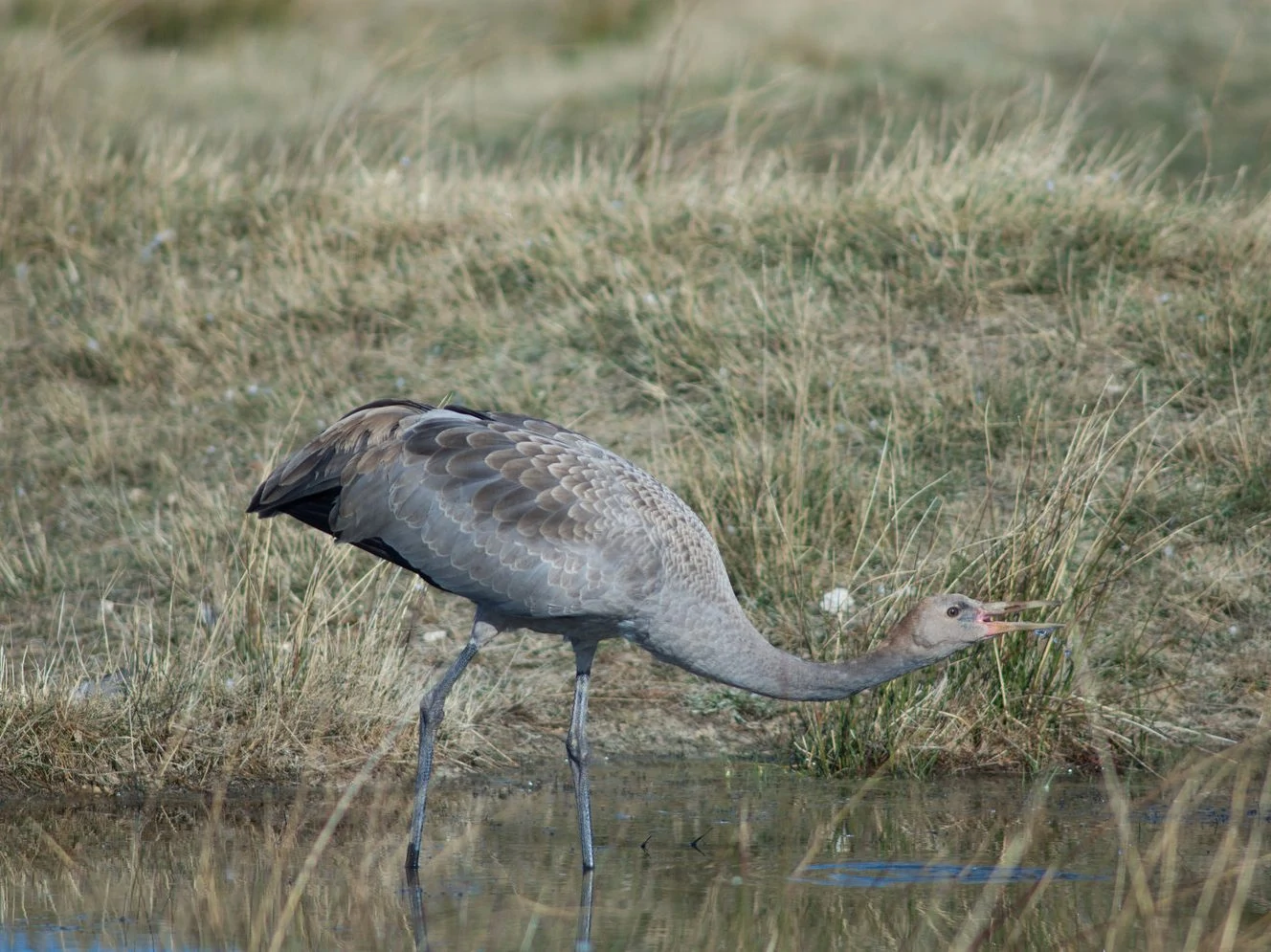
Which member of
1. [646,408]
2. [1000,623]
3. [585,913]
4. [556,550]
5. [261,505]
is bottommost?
[646,408]

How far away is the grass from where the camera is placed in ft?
20.3

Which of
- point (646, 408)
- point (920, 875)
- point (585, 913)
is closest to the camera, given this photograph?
point (585, 913)

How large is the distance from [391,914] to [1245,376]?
16.1 ft

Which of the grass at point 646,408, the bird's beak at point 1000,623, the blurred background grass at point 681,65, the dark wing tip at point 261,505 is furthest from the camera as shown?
the blurred background grass at point 681,65

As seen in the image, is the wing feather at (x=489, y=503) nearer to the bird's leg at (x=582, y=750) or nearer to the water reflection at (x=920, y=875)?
the bird's leg at (x=582, y=750)

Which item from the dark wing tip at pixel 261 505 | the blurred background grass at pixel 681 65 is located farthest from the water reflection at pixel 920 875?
the blurred background grass at pixel 681 65

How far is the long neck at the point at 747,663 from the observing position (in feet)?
18.0

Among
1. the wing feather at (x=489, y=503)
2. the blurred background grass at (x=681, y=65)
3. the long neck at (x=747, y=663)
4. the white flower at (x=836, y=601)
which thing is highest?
the wing feather at (x=489, y=503)

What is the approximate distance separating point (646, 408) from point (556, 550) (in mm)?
3104

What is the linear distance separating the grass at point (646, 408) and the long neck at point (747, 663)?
0.66 m

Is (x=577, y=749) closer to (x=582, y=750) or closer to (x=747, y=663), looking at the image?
(x=582, y=750)

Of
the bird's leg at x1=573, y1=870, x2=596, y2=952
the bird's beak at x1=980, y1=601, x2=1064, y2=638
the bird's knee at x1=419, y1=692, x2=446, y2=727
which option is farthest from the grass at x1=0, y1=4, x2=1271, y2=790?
the bird's leg at x1=573, y1=870, x2=596, y2=952

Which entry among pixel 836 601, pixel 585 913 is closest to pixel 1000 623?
pixel 836 601

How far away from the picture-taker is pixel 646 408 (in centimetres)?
855
